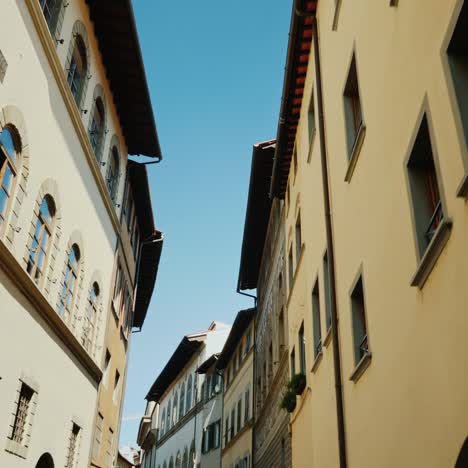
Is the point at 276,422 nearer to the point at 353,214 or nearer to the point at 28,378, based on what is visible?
the point at 28,378

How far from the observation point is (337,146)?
36.4ft

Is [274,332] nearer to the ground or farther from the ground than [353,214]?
farther from the ground

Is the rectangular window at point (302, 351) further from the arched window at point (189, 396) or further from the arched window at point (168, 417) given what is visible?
the arched window at point (168, 417)

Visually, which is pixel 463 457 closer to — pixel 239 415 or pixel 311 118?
pixel 311 118

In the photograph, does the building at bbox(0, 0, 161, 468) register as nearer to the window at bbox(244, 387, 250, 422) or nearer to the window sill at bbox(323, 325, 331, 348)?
the window sill at bbox(323, 325, 331, 348)

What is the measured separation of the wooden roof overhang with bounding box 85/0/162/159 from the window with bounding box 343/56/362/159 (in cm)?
705

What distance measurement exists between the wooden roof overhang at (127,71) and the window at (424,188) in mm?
10521

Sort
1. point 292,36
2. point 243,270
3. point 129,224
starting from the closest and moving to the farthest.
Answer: point 292,36 < point 129,224 < point 243,270

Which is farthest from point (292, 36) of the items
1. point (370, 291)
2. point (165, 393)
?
point (165, 393)

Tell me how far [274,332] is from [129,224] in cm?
621

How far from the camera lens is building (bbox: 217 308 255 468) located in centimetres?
2589

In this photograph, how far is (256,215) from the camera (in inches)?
959

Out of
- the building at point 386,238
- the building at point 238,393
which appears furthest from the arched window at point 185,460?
the building at point 386,238

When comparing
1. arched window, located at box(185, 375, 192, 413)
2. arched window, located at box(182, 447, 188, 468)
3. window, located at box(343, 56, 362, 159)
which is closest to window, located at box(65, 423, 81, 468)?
window, located at box(343, 56, 362, 159)
